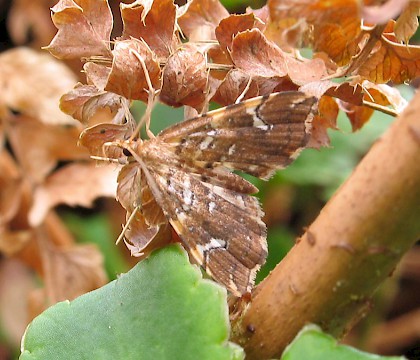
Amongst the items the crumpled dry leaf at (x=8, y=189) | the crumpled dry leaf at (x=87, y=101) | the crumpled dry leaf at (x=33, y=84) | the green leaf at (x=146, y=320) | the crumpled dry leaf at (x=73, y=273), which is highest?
the crumpled dry leaf at (x=87, y=101)

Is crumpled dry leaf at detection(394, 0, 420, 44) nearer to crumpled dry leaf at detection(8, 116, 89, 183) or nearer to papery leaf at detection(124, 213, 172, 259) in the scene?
papery leaf at detection(124, 213, 172, 259)

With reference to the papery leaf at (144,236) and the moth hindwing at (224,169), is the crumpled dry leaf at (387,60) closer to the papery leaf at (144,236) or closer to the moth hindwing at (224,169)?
the moth hindwing at (224,169)

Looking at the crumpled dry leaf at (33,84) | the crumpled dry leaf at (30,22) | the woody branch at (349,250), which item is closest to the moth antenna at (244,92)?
the woody branch at (349,250)

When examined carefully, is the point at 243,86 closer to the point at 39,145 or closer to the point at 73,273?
the point at 73,273

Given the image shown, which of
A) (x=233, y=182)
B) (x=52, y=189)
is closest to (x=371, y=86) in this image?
(x=233, y=182)

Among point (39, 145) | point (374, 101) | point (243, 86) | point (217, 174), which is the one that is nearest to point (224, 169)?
point (217, 174)

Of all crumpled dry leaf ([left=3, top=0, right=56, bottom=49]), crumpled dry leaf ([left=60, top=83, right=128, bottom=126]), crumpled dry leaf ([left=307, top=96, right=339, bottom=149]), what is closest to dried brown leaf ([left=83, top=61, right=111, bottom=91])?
crumpled dry leaf ([left=60, top=83, right=128, bottom=126])
